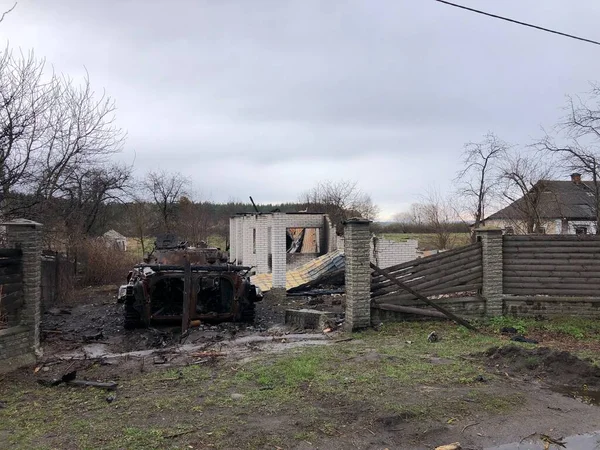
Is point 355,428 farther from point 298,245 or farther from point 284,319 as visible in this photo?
point 298,245

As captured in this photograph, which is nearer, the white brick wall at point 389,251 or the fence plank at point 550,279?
the fence plank at point 550,279

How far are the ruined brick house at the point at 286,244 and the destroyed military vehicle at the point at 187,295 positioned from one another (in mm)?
5805

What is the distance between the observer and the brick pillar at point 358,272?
→ 30.0ft

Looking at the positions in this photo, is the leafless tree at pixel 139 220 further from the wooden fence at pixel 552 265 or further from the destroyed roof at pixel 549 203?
the wooden fence at pixel 552 265

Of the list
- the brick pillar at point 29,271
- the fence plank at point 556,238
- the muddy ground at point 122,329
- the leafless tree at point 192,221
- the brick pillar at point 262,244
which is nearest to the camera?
the brick pillar at point 29,271

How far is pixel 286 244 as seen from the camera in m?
20.5

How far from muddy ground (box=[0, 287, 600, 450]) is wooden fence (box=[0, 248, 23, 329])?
86 cm

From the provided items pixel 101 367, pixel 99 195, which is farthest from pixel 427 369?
pixel 99 195

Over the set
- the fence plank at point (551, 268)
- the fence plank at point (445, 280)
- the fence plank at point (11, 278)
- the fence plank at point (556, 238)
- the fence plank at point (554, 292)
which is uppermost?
the fence plank at point (556, 238)

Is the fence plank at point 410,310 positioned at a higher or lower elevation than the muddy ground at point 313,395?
higher

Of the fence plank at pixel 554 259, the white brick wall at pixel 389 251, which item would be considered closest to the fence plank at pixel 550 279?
the fence plank at pixel 554 259

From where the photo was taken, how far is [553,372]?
616cm

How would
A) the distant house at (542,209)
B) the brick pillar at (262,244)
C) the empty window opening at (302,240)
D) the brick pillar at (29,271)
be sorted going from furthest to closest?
the empty window opening at (302,240) < the brick pillar at (262,244) < the distant house at (542,209) < the brick pillar at (29,271)

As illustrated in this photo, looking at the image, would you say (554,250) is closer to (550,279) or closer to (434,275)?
(550,279)
